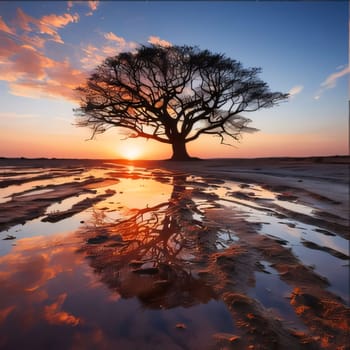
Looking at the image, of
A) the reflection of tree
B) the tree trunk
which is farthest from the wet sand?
the tree trunk

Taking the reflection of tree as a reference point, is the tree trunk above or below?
above

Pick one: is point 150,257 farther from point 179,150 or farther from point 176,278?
point 179,150

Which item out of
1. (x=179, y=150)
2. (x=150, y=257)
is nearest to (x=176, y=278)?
(x=150, y=257)

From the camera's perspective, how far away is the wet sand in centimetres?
115

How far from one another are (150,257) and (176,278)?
1.15ft

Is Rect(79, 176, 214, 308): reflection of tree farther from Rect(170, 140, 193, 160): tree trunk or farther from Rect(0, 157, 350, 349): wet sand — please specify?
Rect(170, 140, 193, 160): tree trunk

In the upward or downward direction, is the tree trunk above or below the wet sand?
above

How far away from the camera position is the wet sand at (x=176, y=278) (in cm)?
115

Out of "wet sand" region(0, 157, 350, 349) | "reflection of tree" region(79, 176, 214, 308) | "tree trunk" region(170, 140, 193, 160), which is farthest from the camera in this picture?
"tree trunk" region(170, 140, 193, 160)

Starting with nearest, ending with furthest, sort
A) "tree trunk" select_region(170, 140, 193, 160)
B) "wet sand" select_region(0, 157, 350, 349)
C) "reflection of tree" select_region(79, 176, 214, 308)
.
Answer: "wet sand" select_region(0, 157, 350, 349) → "reflection of tree" select_region(79, 176, 214, 308) → "tree trunk" select_region(170, 140, 193, 160)

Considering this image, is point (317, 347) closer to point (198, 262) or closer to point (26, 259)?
point (198, 262)

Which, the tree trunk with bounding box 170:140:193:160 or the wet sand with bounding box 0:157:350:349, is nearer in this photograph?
the wet sand with bounding box 0:157:350:349

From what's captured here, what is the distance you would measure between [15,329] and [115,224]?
169 cm

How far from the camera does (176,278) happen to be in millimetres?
→ 1648
